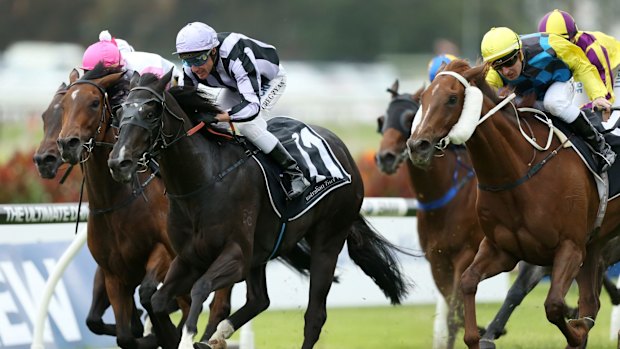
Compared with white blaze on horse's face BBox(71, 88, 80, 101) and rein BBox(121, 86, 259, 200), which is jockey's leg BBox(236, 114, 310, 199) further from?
white blaze on horse's face BBox(71, 88, 80, 101)

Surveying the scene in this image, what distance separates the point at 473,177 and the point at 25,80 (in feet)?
90.9

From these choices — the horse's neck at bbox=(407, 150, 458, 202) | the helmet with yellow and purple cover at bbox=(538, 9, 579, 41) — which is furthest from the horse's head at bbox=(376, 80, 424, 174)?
the helmet with yellow and purple cover at bbox=(538, 9, 579, 41)

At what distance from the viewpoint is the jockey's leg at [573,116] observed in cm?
667

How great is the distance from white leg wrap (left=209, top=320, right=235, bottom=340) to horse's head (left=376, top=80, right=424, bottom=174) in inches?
100

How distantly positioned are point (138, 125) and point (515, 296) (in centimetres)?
304

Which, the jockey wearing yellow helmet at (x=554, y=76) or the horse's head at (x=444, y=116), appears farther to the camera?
the jockey wearing yellow helmet at (x=554, y=76)

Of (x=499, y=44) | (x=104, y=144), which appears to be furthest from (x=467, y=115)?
(x=104, y=144)

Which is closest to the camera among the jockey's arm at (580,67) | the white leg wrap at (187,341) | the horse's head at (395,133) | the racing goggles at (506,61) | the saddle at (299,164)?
the white leg wrap at (187,341)

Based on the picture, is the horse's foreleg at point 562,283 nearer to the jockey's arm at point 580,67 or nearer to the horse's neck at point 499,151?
the horse's neck at point 499,151

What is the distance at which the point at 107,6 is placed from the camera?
153 ft

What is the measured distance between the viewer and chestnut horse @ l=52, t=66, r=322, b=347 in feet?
21.4

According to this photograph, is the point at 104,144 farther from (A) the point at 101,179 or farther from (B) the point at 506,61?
(B) the point at 506,61

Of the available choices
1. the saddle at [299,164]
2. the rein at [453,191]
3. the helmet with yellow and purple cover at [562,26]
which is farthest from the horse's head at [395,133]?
the helmet with yellow and purple cover at [562,26]

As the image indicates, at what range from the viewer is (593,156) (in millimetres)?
6727
